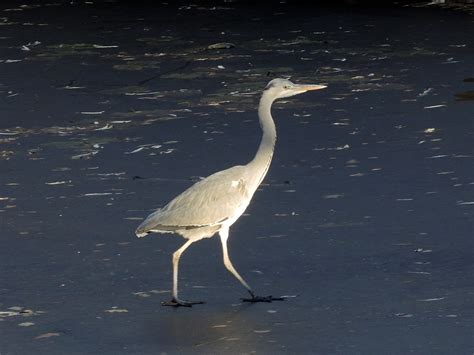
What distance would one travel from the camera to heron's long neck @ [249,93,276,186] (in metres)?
8.20

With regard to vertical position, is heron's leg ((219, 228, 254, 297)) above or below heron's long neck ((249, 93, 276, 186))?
below

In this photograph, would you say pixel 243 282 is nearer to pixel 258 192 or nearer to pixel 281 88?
pixel 281 88

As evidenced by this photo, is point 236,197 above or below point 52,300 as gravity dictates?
above

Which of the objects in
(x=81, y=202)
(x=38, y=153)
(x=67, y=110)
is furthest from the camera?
(x=67, y=110)

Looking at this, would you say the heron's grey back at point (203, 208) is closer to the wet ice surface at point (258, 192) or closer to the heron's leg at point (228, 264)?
the heron's leg at point (228, 264)

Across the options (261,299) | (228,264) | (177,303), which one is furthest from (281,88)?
(177,303)

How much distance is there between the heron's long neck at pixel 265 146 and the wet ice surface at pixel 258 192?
66cm

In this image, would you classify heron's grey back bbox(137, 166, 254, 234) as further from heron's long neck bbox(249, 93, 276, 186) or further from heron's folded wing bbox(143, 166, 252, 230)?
heron's long neck bbox(249, 93, 276, 186)

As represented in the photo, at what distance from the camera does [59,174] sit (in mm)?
11320

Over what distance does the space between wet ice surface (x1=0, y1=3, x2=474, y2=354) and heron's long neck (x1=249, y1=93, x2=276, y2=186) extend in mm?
658

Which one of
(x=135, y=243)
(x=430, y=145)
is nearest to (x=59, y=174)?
(x=135, y=243)

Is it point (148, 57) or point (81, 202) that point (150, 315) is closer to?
point (81, 202)

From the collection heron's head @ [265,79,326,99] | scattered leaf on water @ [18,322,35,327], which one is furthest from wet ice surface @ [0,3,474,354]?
heron's head @ [265,79,326,99]

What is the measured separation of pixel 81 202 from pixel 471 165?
303 centimetres
